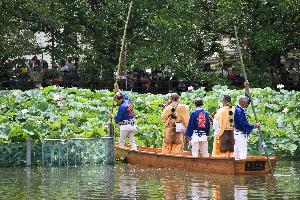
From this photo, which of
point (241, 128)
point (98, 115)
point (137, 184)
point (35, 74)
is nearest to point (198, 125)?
point (241, 128)

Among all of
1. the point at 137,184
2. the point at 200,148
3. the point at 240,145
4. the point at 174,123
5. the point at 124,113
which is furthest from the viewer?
the point at 124,113

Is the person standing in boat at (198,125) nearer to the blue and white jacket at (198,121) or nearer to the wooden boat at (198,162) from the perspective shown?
the blue and white jacket at (198,121)

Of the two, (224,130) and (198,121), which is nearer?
(224,130)

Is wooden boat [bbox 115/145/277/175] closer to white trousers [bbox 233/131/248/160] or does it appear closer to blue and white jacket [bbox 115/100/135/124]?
white trousers [bbox 233/131/248/160]

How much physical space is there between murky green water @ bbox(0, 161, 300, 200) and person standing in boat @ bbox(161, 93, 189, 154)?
1169 millimetres

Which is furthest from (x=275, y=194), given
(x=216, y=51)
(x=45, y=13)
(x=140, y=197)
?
(x=216, y=51)

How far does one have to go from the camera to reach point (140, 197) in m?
16.8

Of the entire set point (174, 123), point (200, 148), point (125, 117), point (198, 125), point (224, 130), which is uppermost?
point (125, 117)

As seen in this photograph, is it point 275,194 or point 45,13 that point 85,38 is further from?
point 275,194

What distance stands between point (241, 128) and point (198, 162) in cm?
126

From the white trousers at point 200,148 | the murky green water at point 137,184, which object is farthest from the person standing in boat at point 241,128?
the white trousers at point 200,148

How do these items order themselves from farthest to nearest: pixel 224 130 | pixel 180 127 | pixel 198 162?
pixel 180 127, pixel 224 130, pixel 198 162

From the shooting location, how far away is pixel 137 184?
62.4ft

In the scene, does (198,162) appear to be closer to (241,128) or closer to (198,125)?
(198,125)
